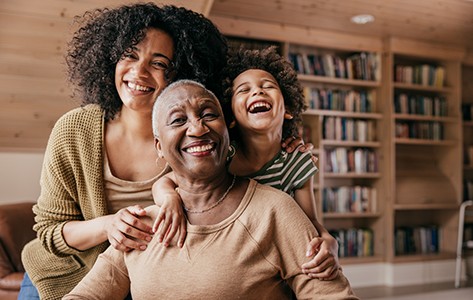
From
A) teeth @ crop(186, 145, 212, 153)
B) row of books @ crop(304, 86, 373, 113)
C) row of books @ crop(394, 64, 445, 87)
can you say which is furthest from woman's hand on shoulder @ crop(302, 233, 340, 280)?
row of books @ crop(394, 64, 445, 87)

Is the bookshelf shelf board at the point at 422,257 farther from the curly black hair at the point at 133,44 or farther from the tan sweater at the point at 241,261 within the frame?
the tan sweater at the point at 241,261

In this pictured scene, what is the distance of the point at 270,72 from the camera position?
5.35 ft

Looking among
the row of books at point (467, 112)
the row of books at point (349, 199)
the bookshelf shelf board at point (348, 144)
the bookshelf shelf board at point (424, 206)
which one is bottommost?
the bookshelf shelf board at point (424, 206)

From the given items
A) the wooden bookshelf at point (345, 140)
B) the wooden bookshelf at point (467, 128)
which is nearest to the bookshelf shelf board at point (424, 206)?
the wooden bookshelf at point (345, 140)

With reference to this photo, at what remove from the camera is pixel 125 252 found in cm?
127

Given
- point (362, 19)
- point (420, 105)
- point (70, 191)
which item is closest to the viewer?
point (70, 191)

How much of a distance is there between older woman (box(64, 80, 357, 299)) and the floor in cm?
393

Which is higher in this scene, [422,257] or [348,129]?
[348,129]

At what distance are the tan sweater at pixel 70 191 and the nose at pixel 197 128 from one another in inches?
20.0

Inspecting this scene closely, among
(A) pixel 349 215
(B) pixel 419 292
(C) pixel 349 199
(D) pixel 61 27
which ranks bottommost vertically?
(B) pixel 419 292

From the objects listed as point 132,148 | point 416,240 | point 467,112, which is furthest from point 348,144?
point 132,148

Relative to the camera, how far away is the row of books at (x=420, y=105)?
5840 millimetres

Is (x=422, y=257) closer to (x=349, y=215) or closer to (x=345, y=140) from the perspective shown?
(x=349, y=215)

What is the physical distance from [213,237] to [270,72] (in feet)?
2.09
